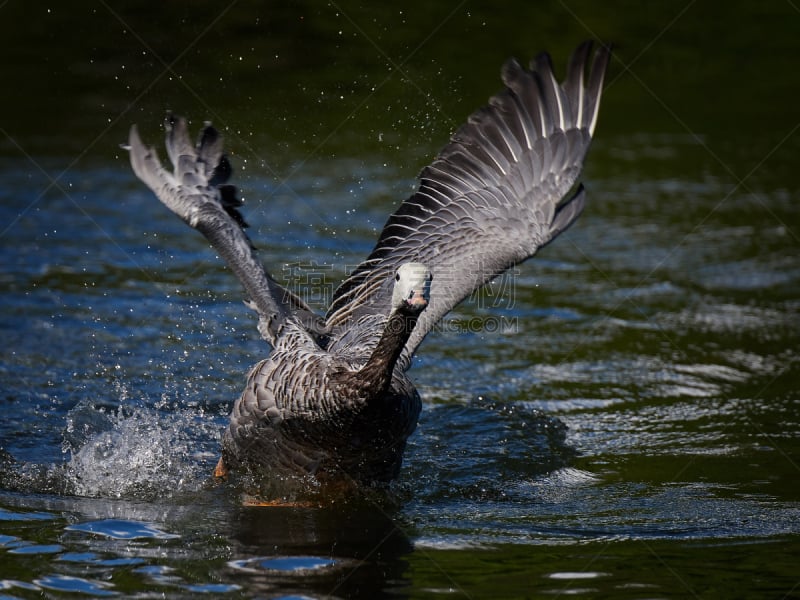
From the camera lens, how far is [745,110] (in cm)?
1655

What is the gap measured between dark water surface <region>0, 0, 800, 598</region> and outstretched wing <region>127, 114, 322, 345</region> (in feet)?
4.19

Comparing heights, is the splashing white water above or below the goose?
below

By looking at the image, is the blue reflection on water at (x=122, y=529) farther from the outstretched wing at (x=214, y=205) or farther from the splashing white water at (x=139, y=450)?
the outstretched wing at (x=214, y=205)

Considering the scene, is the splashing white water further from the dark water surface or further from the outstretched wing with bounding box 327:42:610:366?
the outstretched wing with bounding box 327:42:610:366

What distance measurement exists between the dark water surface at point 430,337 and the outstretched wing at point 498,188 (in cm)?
137

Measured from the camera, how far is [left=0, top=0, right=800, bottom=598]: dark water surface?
560cm

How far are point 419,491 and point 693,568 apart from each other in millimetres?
1921

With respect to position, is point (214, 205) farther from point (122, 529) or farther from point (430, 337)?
point (430, 337)

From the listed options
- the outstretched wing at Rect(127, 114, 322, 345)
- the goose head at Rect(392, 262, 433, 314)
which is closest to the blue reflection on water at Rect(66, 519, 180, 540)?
the outstretched wing at Rect(127, 114, 322, 345)

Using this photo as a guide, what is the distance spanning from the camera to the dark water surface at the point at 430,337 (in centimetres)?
560

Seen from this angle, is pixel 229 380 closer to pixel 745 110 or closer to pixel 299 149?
pixel 299 149

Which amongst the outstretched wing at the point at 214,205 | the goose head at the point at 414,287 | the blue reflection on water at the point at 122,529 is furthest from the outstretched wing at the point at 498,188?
the blue reflection on water at the point at 122,529

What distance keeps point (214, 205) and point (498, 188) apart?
85.5 inches

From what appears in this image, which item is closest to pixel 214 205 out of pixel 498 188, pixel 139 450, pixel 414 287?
pixel 139 450
